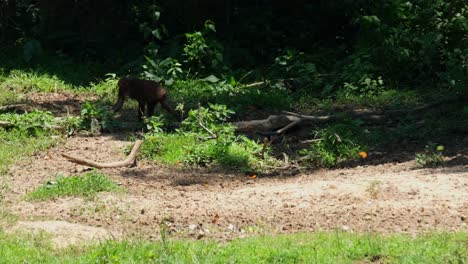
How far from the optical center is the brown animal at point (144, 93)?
A: 1254 centimetres

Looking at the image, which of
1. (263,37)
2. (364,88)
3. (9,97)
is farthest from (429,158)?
(9,97)

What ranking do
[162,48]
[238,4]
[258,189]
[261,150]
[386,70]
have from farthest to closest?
[238,4]
[162,48]
[386,70]
[261,150]
[258,189]

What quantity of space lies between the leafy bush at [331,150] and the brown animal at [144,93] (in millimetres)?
2793

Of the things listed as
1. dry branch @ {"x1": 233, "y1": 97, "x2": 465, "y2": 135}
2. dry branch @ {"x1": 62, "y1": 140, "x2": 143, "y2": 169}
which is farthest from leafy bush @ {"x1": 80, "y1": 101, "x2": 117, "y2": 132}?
dry branch @ {"x1": 233, "y1": 97, "x2": 465, "y2": 135}

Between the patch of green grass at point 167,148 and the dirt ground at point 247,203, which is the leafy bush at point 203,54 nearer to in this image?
the patch of green grass at point 167,148

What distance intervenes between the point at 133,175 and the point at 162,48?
7114mm

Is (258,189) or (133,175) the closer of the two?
(258,189)

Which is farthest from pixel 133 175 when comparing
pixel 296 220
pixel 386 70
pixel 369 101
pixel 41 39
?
pixel 41 39

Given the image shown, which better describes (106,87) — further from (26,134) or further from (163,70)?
(26,134)

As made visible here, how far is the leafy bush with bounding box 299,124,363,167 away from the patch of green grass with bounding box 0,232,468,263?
3566 millimetres

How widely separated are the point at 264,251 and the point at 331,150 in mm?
4348

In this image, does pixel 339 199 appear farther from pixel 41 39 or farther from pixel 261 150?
pixel 41 39

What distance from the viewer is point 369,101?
1327cm

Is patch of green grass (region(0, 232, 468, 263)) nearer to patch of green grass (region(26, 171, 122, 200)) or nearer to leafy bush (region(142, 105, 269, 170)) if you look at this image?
patch of green grass (region(26, 171, 122, 200))
